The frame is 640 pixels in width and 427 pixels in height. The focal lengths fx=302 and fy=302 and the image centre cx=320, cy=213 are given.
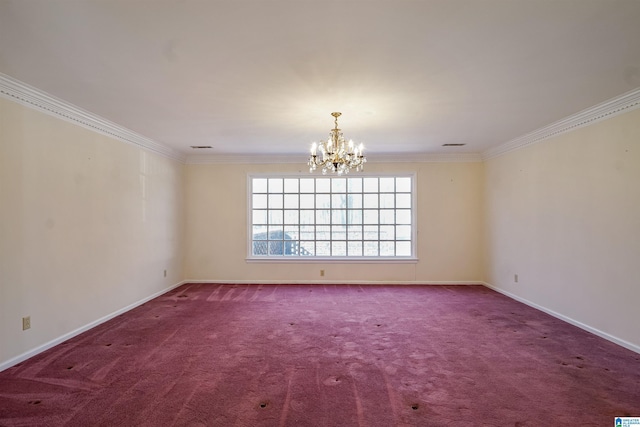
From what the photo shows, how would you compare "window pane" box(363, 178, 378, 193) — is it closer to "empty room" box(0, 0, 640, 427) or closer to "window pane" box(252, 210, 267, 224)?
"empty room" box(0, 0, 640, 427)

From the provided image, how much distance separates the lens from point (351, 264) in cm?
604

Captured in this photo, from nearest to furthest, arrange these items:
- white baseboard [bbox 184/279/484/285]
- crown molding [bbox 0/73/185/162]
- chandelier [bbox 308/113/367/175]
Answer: crown molding [bbox 0/73/185/162]
chandelier [bbox 308/113/367/175]
white baseboard [bbox 184/279/484/285]

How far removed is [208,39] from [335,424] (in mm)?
2692

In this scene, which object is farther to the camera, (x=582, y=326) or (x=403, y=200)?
(x=403, y=200)

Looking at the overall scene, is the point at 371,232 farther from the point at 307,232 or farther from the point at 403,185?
the point at 307,232

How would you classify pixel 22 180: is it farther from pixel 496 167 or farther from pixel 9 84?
pixel 496 167

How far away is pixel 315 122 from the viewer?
3865 millimetres

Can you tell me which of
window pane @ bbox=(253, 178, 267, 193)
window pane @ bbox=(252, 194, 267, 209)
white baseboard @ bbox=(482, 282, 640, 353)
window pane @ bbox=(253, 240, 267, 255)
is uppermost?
window pane @ bbox=(253, 178, 267, 193)

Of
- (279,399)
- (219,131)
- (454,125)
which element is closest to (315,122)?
(219,131)

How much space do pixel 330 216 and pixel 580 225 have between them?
393 centimetres

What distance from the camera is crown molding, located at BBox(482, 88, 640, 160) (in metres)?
3.07

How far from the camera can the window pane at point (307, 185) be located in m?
6.29

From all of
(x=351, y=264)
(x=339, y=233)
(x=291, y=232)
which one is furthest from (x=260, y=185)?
(x=351, y=264)

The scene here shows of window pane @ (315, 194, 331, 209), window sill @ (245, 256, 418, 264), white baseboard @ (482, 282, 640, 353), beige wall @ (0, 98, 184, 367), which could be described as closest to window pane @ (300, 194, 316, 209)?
window pane @ (315, 194, 331, 209)
